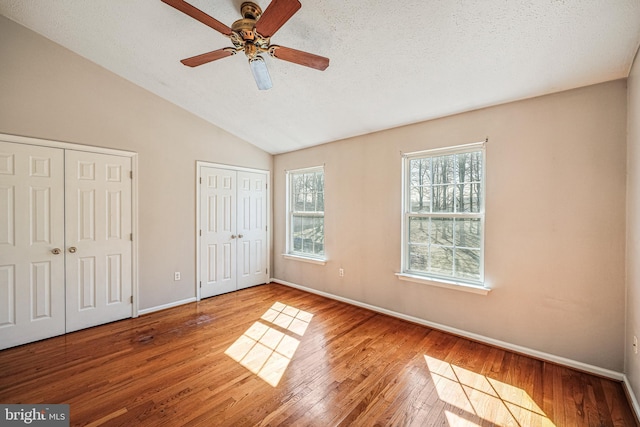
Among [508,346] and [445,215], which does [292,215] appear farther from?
[508,346]

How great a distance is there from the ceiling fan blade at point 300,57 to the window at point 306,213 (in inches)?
95.5

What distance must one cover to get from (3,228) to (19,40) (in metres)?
1.87

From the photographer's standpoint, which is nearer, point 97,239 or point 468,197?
point 468,197

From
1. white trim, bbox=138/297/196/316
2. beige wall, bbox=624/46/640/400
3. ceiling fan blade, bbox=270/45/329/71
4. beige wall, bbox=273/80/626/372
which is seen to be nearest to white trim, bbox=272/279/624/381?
beige wall, bbox=273/80/626/372

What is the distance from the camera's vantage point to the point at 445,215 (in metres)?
3.03


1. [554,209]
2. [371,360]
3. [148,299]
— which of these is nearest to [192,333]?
[148,299]

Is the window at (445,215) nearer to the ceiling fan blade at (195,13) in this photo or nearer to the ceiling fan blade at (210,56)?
the ceiling fan blade at (210,56)

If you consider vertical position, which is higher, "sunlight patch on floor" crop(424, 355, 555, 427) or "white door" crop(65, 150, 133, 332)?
"white door" crop(65, 150, 133, 332)

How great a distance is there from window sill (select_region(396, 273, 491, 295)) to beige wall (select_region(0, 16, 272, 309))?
302cm

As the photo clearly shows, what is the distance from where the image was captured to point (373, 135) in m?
3.64

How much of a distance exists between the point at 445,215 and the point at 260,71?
2.38 meters

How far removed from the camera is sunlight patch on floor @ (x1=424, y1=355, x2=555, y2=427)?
1.74m

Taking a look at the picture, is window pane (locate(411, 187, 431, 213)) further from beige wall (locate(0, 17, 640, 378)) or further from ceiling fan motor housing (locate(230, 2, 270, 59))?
ceiling fan motor housing (locate(230, 2, 270, 59))

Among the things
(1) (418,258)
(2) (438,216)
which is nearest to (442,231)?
(2) (438,216)
